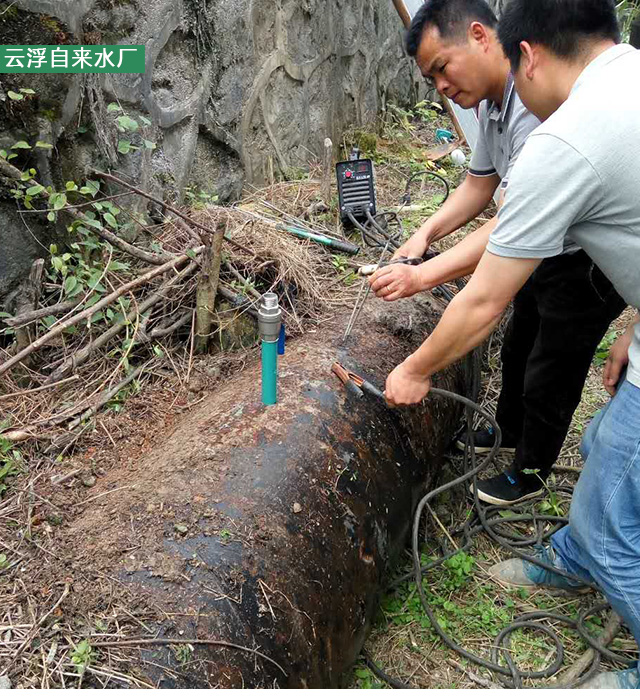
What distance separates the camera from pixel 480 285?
1466 mm

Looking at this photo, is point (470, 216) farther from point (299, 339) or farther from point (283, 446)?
point (283, 446)

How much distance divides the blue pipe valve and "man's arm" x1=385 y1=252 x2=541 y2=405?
13.0 inches

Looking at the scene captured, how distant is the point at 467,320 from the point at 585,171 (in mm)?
433

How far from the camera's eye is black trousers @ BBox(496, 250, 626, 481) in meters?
2.06

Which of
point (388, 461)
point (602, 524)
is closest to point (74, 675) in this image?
point (388, 461)

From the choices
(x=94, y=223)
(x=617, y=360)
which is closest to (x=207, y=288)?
(x=94, y=223)

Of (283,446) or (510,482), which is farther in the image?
(510,482)

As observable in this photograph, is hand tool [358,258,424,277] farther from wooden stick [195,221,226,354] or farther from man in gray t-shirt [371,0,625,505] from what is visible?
wooden stick [195,221,226,354]

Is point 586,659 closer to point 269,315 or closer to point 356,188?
point 269,315

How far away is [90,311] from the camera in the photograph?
78.8 inches

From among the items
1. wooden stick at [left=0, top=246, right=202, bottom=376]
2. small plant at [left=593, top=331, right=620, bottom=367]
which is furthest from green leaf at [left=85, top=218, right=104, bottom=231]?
small plant at [left=593, top=331, right=620, bottom=367]

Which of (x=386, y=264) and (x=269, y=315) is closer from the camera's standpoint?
(x=269, y=315)

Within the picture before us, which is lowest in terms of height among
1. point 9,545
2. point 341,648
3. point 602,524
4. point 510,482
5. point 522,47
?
point 510,482

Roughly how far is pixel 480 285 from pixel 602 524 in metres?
0.77
